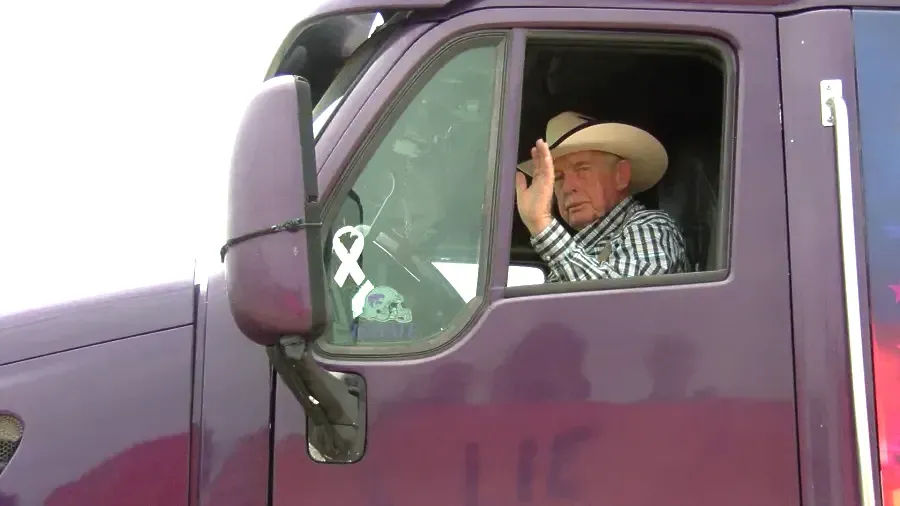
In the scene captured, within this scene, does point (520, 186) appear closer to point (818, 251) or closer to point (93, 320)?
point (818, 251)

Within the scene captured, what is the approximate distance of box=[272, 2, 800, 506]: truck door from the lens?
64.1 inches

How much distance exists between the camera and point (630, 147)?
2.32 m

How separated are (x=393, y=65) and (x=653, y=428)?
95 centimetres

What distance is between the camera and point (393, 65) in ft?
5.92

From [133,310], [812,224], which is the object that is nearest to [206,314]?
[133,310]

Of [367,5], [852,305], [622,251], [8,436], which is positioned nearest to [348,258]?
[367,5]

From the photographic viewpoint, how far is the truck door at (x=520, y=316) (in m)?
1.63

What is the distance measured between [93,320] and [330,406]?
1.88ft

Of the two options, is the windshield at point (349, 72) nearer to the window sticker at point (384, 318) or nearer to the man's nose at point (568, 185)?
the window sticker at point (384, 318)

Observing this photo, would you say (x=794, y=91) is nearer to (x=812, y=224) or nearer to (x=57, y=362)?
(x=812, y=224)

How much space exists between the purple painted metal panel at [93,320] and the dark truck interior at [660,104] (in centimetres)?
76

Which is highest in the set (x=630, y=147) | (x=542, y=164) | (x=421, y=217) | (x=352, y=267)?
(x=630, y=147)

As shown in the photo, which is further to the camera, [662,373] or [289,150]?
[662,373]

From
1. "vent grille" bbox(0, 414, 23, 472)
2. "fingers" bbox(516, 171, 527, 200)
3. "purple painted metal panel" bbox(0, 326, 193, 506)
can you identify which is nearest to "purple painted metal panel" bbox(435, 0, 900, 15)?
"fingers" bbox(516, 171, 527, 200)
